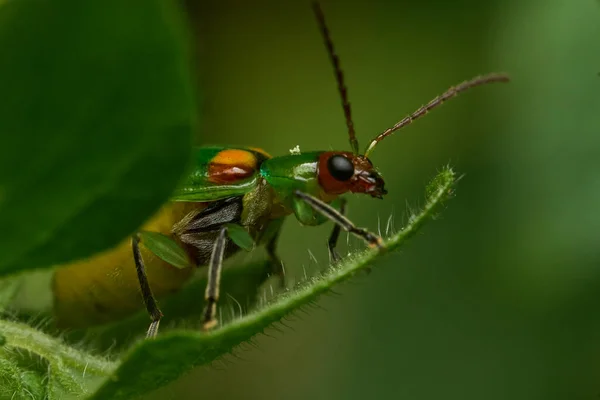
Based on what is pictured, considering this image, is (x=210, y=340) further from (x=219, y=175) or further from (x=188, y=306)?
(x=219, y=175)

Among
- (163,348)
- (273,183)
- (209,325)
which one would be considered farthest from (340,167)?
(163,348)

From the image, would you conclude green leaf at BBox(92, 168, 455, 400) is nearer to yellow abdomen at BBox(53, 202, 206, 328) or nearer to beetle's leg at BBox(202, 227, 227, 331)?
beetle's leg at BBox(202, 227, 227, 331)

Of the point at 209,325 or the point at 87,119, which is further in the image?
the point at 209,325

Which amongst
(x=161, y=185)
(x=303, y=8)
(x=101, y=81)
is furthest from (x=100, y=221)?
(x=303, y=8)

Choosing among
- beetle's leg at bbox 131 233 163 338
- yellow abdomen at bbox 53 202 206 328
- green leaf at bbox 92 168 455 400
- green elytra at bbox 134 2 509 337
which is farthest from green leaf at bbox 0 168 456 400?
green elytra at bbox 134 2 509 337

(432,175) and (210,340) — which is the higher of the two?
(210,340)

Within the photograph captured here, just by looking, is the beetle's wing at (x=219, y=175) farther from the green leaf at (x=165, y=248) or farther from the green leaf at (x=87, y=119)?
the green leaf at (x=87, y=119)

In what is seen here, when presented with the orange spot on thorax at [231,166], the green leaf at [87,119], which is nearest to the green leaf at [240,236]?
the orange spot on thorax at [231,166]
